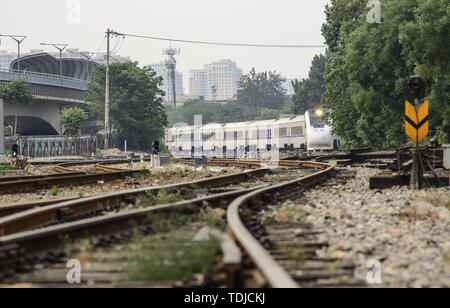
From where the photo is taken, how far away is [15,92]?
52.5 meters

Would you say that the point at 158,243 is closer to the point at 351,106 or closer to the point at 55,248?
the point at 55,248

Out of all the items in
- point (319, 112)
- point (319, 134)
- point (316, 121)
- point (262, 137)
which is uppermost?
point (319, 112)

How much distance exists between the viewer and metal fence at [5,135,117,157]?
44.1 metres

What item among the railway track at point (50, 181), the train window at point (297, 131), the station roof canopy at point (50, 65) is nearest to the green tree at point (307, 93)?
the station roof canopy at point (50, 65)

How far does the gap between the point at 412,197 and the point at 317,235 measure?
3.65 m

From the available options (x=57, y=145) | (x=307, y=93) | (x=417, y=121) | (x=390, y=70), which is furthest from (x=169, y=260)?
(x=307, y=93)

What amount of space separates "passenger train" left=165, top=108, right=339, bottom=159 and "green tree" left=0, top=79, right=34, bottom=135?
1662 cm

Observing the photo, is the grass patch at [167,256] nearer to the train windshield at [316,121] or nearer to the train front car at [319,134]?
the train front car at [319,134]

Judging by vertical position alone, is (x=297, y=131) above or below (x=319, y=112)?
below

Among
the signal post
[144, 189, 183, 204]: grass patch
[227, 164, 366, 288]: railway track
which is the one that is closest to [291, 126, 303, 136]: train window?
the signal post

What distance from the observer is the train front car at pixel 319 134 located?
117 ft

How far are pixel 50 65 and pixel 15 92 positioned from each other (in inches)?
1355

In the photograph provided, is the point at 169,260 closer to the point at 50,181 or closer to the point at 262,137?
the point at 50,181

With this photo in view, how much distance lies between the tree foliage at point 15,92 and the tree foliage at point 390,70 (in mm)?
33214
